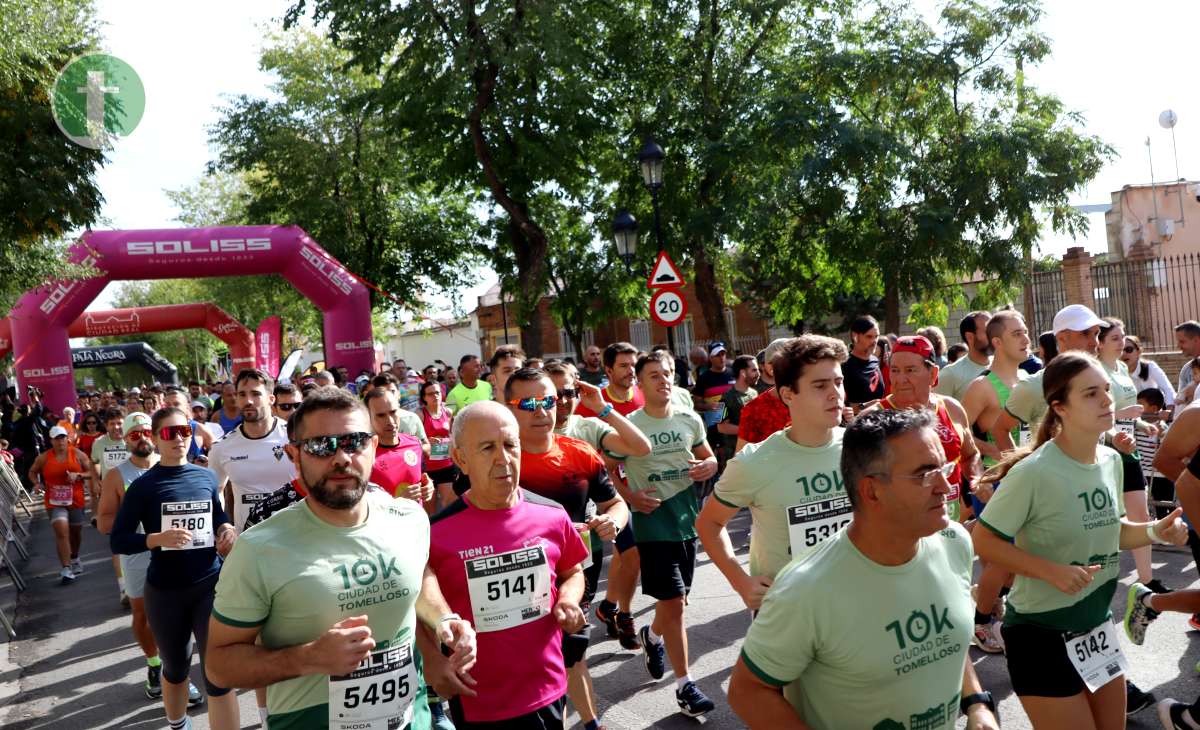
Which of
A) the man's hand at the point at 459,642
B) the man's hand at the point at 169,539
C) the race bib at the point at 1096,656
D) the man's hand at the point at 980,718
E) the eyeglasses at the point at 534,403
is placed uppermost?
the eyeglasses at the point at 534,403

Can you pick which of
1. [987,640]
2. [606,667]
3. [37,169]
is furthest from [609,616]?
[37,169]

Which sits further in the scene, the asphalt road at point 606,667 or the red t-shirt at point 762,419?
the red t-shirt at point 762,419

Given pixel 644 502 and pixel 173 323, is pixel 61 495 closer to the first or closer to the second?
pixel 644 502

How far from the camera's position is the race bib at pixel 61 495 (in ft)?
39.5

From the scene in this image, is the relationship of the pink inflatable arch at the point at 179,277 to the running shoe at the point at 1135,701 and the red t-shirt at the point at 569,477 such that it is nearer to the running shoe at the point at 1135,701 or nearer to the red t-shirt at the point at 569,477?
the red t-shirt at the point at 569,477

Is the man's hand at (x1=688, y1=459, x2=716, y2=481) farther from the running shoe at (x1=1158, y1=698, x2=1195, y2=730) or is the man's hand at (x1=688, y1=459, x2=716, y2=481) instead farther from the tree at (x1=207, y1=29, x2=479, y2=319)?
the tree at (x1=207, y1=29, x2=479, y2=319)

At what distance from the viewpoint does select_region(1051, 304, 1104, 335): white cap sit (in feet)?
21.4

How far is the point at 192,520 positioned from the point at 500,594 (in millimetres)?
2960

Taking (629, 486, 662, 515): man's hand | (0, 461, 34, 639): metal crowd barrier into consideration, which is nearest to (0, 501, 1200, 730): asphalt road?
(0, 461, 34, 639): metal crowd barrier

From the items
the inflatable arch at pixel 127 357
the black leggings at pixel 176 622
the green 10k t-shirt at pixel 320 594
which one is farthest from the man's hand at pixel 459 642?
the inflatable arch at pixel 127 357

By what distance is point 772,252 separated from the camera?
67.5ft

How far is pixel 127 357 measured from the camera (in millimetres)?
51250

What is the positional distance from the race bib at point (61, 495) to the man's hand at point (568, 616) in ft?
33.3

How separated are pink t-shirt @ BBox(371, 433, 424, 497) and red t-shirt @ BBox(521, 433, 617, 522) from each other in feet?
3.97
